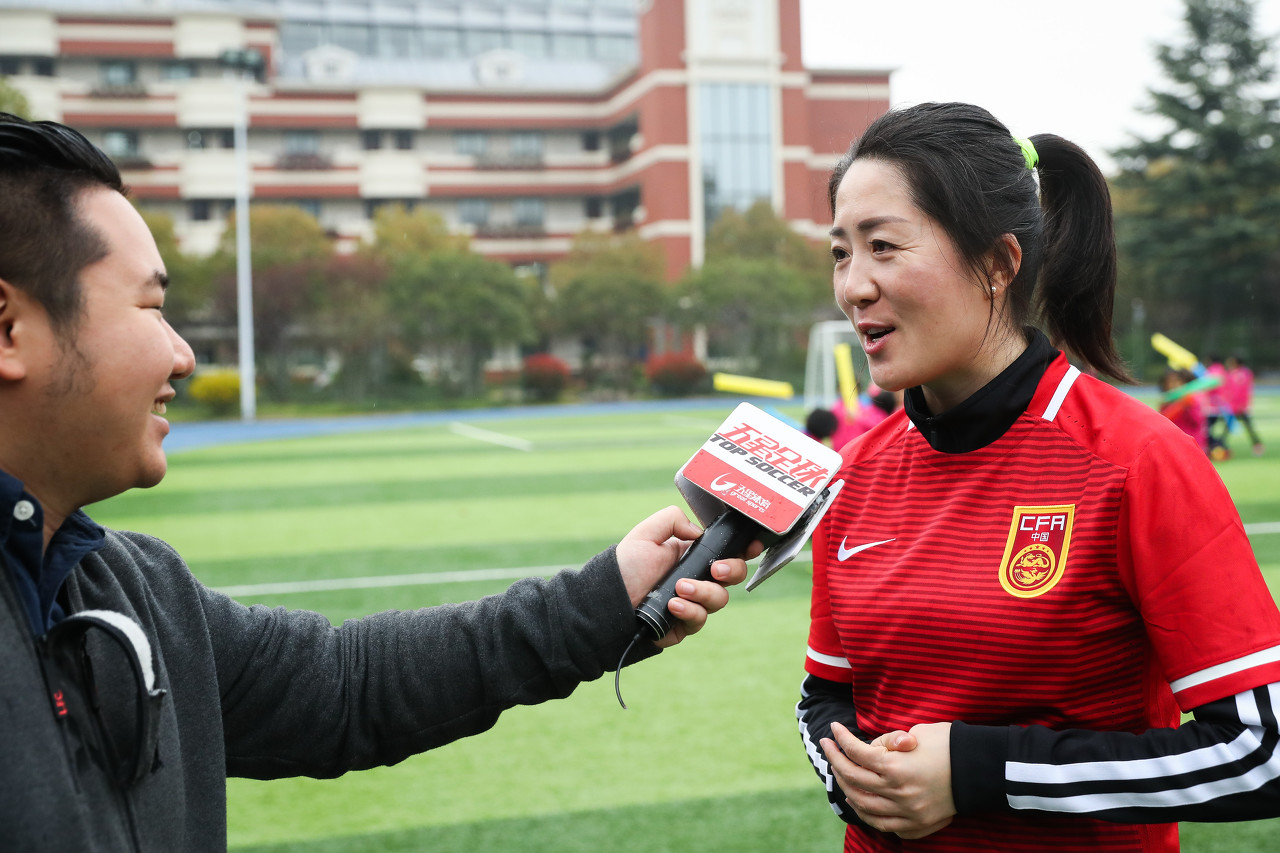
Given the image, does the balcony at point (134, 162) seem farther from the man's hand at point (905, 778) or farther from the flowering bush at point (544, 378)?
the man's hand at point (905, 778)

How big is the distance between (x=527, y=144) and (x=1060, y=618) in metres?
50.9

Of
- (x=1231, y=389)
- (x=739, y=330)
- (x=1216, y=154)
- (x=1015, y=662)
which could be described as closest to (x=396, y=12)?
(x=739, y=330)

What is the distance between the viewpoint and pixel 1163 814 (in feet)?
5.18

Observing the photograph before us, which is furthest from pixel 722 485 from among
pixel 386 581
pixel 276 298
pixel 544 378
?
pixel 276 298

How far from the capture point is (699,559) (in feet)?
5.71

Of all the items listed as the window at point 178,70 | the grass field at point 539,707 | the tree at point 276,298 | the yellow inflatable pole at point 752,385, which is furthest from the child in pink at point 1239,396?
the window at point 178,70

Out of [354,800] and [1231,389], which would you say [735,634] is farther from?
[1231,389]

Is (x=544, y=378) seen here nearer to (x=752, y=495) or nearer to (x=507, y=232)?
(x=507, y=232)

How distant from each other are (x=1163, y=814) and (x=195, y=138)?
48956 mm

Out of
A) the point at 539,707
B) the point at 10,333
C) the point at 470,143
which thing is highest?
the point at 470,143

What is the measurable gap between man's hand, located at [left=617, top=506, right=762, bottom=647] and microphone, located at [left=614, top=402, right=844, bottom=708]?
0.07 feet

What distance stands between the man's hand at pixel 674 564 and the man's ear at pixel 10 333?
876 millimetres

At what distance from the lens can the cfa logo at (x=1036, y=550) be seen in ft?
5.46

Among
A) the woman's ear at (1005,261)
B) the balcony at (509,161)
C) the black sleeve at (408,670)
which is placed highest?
the balcony at (509,161)
